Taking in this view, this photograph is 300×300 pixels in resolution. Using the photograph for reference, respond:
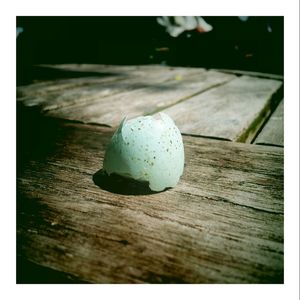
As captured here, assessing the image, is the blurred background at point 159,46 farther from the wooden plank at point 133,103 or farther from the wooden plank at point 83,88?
the wooden plank at point 133,103

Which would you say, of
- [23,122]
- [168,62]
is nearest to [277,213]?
[23,122]

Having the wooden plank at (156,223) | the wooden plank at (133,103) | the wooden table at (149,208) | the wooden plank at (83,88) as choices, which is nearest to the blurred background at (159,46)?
the wooden plank at (83,88)

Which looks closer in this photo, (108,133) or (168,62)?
(108,133)

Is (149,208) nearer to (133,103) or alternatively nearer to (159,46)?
(133,103)

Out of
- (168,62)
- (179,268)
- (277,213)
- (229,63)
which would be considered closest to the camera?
(179,268)

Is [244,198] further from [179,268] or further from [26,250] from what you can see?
[26,250]

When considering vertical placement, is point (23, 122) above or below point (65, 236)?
above

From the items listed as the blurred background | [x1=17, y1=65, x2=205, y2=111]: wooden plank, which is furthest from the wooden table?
the blurred background

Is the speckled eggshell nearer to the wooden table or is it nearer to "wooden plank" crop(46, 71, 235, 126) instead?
the wooden table
